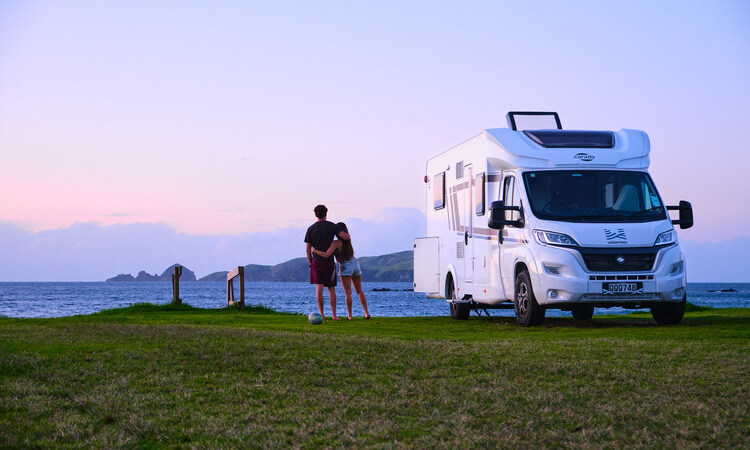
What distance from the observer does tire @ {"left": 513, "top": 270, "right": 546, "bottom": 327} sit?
12891 mm

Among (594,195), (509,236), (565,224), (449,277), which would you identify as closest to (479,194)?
(509,236)

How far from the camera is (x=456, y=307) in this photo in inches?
647

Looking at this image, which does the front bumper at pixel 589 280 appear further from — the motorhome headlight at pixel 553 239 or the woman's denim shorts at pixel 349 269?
the woman's denim shorts at pixel 349 269

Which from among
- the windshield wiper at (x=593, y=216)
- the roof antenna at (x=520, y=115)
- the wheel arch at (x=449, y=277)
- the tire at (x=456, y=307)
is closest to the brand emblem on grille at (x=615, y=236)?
the windshield wiper at (x=593, y=216)

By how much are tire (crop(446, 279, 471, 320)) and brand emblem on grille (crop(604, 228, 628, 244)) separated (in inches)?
174

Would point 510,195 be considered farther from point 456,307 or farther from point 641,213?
point 456,307

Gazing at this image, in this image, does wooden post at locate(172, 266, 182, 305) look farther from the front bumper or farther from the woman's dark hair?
the front bumper

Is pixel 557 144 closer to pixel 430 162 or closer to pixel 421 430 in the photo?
pixel 430 162

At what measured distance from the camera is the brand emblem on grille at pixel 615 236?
40.5 feet

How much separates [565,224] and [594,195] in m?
1.06

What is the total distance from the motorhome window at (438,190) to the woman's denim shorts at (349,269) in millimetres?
2663

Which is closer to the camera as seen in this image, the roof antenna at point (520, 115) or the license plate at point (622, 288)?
the license plate at point (622, 288)

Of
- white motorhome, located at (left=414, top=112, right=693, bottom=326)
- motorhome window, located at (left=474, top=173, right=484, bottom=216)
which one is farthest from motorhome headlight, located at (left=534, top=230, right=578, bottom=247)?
motorhome window, located at (left=474, top=173, right=484, bottom=216)

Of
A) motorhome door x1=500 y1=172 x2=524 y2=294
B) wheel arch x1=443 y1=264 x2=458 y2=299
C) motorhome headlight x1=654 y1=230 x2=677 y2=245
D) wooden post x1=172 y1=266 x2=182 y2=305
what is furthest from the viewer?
wooden post x1=172 y1=266 x2=182 y2=305
